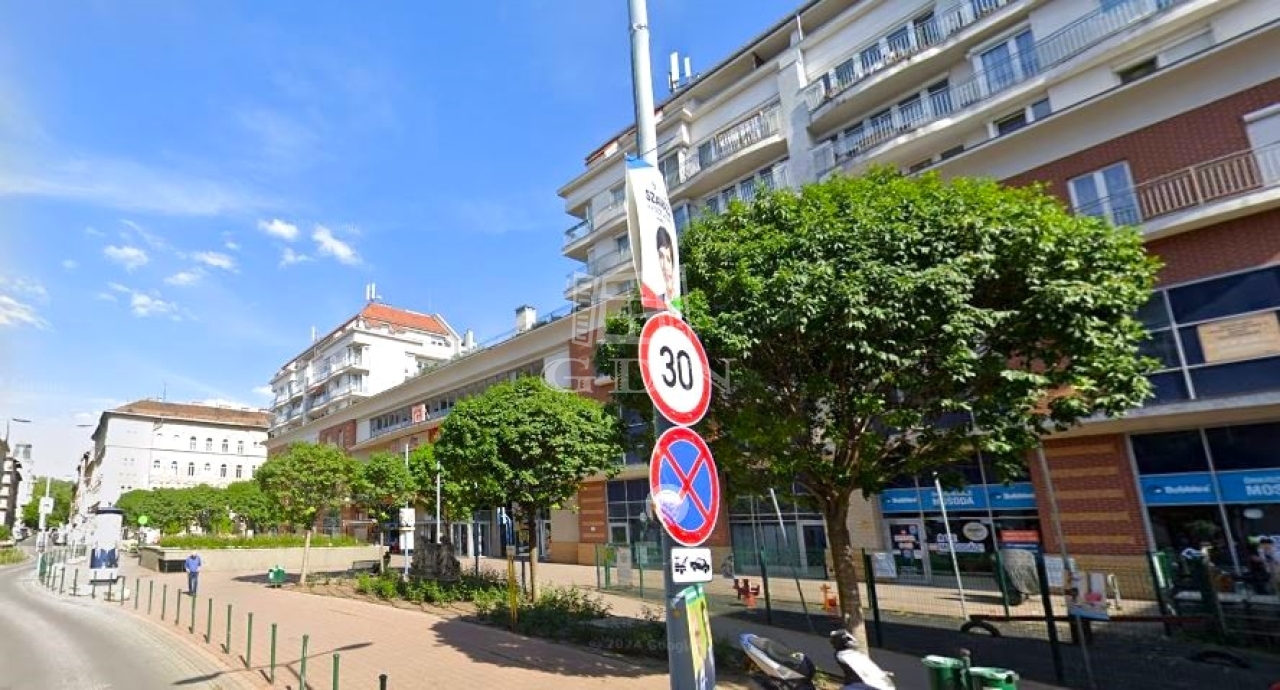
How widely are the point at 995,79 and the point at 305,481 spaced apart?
26.1 metres

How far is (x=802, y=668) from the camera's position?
656cm

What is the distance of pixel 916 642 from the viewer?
1138 centimetres

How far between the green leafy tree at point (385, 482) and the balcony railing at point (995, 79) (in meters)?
17.4

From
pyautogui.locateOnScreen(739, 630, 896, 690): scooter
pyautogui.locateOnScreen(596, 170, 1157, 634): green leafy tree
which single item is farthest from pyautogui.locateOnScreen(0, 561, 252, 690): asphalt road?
pyautogui.locateOnScreen(596, 170, 1157, 634): green leafy tree

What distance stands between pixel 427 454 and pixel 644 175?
1977 centimetres

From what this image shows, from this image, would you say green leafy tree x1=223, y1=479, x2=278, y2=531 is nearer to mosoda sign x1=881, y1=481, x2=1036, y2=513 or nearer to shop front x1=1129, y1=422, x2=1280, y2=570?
mosoda sign x1=881, y1=481, x2=1036, y2=513

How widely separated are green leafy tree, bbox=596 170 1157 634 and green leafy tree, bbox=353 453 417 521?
17034 mm

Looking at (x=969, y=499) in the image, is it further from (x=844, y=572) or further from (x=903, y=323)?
(x=903, y=323)

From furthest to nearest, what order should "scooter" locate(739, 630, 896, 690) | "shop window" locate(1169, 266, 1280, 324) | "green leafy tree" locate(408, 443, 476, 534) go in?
"green leafy tree" locate(408, 443, 476, 534) → "shop window" locate(1169, 266, 1280, 324) → "scooter" locate(739, 630, 896, 690)

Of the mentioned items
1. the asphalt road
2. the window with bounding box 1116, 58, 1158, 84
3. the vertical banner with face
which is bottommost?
the asphalt road

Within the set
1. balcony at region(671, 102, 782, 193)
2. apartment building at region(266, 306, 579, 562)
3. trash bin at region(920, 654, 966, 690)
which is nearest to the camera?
trash bin at region(920, 654, 966, 690)

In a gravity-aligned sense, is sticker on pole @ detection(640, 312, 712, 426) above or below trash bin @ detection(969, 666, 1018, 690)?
above

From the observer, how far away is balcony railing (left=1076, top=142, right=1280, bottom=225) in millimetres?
13664

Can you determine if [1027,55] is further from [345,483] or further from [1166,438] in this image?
[345,483]
